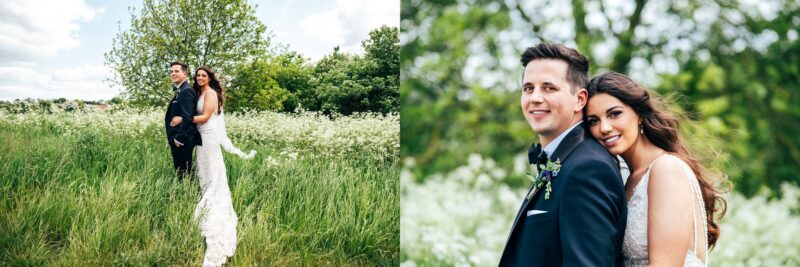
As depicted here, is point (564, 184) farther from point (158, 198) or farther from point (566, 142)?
point (158, 198)

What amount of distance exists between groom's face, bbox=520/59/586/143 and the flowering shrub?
5.40 feet

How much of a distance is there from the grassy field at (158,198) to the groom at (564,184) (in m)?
1.61

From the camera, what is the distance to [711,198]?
199 cm

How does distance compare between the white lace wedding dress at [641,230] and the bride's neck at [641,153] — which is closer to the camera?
the white lace wedding dress at [641,230]

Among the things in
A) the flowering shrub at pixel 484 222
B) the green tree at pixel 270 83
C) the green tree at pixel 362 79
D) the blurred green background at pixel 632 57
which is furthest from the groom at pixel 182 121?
the blurred green background at pixel 632 57

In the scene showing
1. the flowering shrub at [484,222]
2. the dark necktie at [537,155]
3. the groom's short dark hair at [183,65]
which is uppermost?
the groom's short dark hair at [183,65]

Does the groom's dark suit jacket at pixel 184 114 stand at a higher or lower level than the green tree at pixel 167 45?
lower

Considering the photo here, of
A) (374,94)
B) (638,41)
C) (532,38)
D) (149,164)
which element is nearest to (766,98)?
(638,41)

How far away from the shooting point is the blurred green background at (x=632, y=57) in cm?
439

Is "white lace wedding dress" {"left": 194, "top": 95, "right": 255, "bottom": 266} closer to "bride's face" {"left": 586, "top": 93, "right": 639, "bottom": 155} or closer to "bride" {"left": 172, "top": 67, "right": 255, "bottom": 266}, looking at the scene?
"bride" {"left": 172, "top": 67, "right": 255, "bottom": 266}

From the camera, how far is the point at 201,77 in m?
2.95

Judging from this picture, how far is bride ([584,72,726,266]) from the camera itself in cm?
166

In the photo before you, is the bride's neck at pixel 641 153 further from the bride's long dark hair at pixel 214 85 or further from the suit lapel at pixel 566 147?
the bride's long dark hair at pixel 214 85

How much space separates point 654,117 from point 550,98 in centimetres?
36
